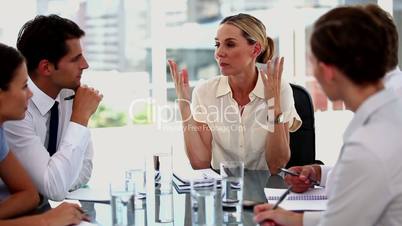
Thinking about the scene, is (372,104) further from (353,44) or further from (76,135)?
(76,135)

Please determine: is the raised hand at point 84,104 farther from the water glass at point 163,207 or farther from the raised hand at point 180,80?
the raised hand at point 180,80

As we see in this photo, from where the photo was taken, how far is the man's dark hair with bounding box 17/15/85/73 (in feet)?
6.91

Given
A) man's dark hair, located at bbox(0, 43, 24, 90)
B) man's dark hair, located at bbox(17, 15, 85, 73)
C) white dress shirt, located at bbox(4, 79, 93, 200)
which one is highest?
man's dark hair, located at bbox(17, 15, 85, 73)

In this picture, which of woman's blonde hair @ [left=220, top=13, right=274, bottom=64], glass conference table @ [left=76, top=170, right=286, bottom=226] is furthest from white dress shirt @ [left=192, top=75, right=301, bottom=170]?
glass conference table @ [left=76, top=170, right=286, bottom=226]

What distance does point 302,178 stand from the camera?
5.98ft

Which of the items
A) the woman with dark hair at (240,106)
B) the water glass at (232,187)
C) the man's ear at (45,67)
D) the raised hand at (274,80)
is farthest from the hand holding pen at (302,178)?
the man's ear at (45,67)

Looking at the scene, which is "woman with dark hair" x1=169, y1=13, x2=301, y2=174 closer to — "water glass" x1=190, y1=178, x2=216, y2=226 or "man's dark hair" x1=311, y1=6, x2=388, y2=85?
"water glass" x1=190, y1=178, x2=216, y2=226

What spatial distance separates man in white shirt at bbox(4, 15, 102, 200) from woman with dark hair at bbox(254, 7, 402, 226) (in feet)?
3.24

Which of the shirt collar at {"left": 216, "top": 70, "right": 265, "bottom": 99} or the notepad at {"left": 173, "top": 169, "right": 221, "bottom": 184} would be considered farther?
the shirt collar at {"left": 216, "top": 70, "right": 265, "bottom": 99}

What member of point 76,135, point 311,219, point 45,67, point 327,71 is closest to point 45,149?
point 76,135

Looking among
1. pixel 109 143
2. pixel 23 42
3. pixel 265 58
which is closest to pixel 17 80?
pixel 23 42

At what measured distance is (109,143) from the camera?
446 centimetres

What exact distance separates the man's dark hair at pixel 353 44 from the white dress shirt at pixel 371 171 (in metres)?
0.06

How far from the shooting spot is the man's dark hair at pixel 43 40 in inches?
83.0
